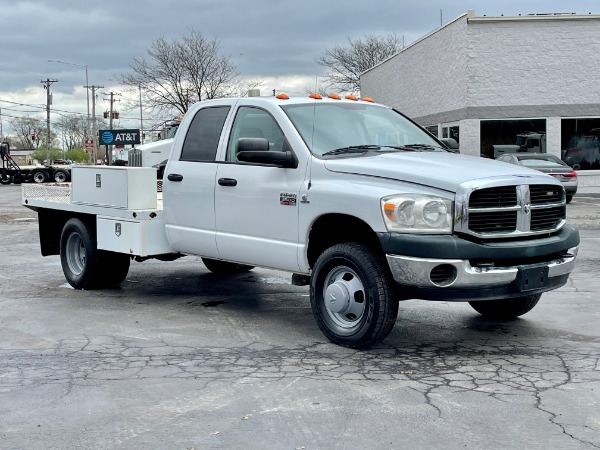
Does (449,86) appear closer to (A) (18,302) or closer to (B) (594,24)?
(B) (594,24)

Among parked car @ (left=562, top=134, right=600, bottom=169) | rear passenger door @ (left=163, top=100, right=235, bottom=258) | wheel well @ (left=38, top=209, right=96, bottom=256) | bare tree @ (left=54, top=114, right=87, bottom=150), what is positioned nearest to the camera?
rear passenger door @ (left=163, top=100, right=235, bottom=258)

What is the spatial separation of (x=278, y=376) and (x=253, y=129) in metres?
2.70

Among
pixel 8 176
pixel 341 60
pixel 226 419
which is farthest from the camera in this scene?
pixel 341 60

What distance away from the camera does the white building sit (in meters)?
28.5

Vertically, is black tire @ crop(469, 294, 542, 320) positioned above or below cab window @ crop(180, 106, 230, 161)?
below

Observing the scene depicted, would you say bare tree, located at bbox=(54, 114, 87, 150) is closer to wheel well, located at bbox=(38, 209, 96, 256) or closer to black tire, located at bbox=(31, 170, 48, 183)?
black tire, located at bbox=(31, 170, 48, 183)

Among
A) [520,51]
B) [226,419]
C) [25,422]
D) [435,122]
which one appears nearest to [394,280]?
[226,419]

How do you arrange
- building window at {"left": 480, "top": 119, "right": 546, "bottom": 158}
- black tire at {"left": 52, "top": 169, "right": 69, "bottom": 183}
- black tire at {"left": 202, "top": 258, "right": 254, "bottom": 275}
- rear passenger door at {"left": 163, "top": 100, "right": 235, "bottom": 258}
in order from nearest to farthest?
rear passenger door at {"left": 163, "top": 100, "right": 235, "bottom": 258} → black tire at {"left": 202, "top": 258, "right": 254, "bottom": 275} → building window at {"left": 480, "top": 119, "right": 546, "bottom": 158} → black tire at {"left": 52, "top": 169, "right": 69, "bottom": 183}

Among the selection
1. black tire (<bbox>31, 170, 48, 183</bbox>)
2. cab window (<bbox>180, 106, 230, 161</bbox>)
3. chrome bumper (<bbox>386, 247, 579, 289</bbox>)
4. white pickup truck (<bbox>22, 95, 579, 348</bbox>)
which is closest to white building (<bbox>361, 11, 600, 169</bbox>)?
white pickup truck (<bbox>22, 95, 579, 348</bbox>)

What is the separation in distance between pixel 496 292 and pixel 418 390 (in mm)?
1147

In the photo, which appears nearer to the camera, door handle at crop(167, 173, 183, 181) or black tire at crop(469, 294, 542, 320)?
black tire at crop(469, 294, 542, 320)

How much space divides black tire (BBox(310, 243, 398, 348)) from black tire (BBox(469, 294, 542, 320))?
1.69m

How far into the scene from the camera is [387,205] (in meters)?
6.15

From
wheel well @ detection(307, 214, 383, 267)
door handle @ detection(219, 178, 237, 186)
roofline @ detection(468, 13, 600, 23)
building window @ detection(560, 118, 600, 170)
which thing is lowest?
wheel well @ detection(307, 214, 383, 267)
